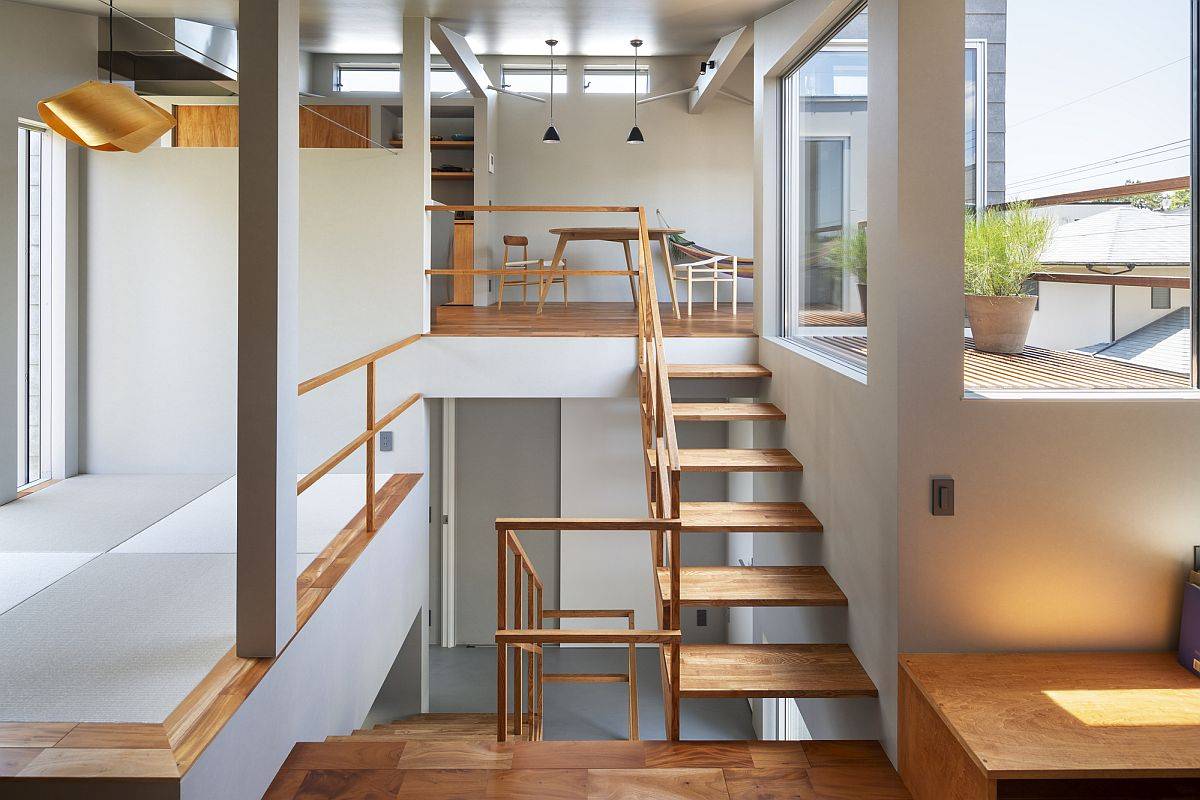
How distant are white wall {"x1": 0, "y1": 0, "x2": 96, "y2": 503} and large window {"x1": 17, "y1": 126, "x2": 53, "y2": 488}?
0.34 metres

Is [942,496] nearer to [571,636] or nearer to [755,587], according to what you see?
[755,587]

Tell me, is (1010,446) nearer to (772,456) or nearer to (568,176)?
(772,456)

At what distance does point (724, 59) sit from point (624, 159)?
9.21 ft

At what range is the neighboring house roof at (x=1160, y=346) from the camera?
3312 millimetres

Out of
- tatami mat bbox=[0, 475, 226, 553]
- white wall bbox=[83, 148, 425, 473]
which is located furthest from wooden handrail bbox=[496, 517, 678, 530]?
white wall bbox=[83, 148, 425, 473]

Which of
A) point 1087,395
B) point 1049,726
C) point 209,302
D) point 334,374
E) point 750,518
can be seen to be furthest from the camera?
point 209,302

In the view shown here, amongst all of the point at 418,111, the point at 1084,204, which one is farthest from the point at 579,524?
the point at 418,111

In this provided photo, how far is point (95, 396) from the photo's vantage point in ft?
21.1

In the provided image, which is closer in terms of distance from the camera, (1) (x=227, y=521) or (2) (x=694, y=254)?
(1) (x=227, y=521)

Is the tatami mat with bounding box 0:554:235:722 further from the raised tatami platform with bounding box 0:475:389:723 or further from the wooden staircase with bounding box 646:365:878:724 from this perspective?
the wooden staircase with bounding box 646:365:878:724

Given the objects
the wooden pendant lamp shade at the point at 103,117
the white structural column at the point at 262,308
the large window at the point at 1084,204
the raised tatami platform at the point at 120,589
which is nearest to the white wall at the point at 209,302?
the raised tatami platform at the point at 120,589

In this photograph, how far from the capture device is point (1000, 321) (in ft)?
11.4

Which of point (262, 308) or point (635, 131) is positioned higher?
point (635, 131)

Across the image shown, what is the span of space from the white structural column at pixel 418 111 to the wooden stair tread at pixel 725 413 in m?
2.02
